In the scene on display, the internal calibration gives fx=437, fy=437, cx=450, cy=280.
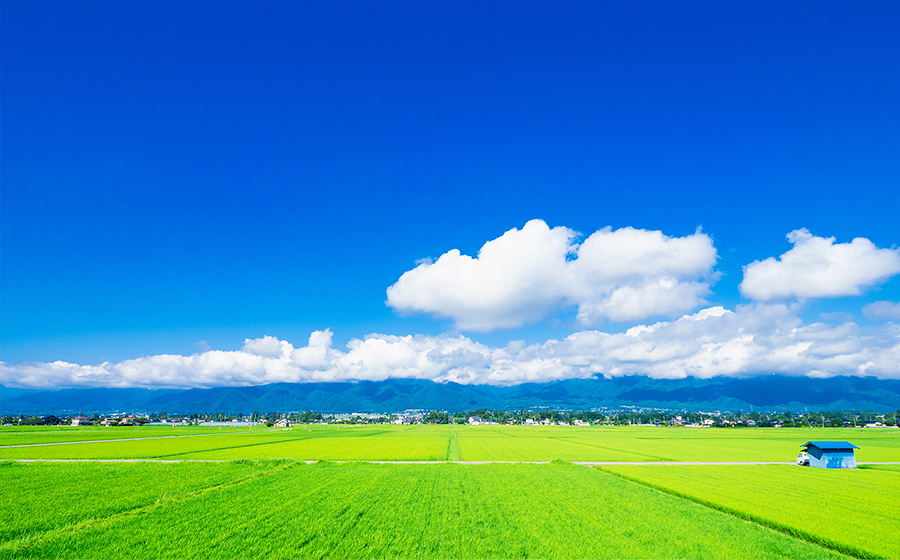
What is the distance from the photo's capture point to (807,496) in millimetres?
25438

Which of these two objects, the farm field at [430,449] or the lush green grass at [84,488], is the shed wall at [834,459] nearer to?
the farm field at [430,449]

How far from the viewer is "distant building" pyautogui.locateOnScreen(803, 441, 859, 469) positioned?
40219 millimetres

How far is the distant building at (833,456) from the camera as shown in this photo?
40.2m

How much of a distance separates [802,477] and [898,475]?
8.99m

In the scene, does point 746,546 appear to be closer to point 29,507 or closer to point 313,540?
point 313,540

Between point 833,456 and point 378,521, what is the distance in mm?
45047

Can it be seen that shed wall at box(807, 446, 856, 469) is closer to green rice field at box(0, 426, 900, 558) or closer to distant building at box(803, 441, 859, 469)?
distant building at box(803, 441, 859, 469)

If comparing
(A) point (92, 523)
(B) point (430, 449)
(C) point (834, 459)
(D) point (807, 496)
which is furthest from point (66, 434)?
(C) point (834, 459)

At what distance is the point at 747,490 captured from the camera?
2706cm

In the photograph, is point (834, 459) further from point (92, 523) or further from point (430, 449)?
point (92, 523)

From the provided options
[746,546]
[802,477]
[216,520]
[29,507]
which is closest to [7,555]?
[216,520]

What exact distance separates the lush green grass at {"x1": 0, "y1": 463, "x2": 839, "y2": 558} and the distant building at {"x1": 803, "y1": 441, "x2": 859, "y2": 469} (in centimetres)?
2503

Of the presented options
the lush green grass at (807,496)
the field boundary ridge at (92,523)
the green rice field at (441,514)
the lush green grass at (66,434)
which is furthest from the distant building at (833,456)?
the lush green grass at (66,434)

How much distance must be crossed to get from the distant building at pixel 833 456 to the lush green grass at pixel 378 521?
82.1 ft
